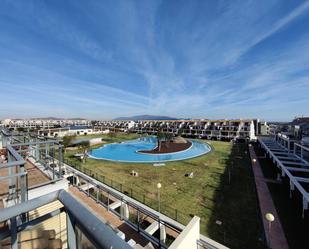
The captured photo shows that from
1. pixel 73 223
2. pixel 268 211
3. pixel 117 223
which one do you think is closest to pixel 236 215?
pixel 268 211

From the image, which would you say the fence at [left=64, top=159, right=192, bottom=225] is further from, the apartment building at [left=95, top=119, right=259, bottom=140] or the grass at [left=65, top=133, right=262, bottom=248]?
the apartment building at [left=95, top=119, right=259, bottom=140]

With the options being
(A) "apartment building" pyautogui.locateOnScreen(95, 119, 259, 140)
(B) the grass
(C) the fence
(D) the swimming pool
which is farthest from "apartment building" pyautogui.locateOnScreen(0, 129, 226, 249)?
(A) "apartment building" pyautogui.locateOnScreen(95, 119, 259, 140)

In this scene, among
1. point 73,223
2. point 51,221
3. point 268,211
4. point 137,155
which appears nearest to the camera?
point 73,223

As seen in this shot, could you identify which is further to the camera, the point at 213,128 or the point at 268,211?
the point at 213,128

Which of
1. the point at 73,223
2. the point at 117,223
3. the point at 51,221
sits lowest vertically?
the point at 117,223

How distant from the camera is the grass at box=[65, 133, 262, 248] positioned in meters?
9.78

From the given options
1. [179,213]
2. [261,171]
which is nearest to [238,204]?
[179,213]

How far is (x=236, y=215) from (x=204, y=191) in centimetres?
349

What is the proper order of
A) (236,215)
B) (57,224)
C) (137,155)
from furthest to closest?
(137,155), (236,215), (57,224)

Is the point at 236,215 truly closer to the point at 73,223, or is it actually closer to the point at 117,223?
the point at 117,223

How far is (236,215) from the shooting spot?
11086 millimetres

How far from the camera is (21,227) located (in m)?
1.57

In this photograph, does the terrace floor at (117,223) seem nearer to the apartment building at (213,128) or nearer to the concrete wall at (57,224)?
the concrete wall at (57,224)

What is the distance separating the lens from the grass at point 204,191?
9.78 meters
